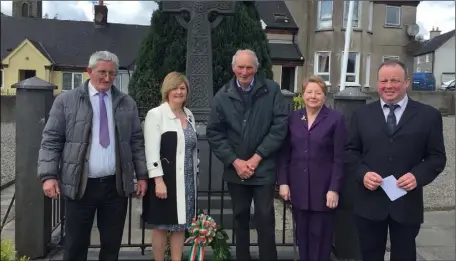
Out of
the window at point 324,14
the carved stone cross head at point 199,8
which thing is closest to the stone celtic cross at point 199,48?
the carved stone cross head at point 199,8

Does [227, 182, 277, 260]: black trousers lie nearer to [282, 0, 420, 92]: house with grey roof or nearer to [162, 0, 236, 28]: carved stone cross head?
[162, 0, 236, 28]: carved stone cross head

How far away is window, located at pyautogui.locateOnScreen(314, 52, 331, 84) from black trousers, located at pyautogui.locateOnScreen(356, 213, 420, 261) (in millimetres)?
23460

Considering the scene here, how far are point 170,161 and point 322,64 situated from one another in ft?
79.0

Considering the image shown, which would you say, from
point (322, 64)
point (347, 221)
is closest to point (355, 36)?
point (322, 64)

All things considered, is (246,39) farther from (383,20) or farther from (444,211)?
(383,20)

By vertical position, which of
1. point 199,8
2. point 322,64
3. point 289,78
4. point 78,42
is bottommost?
point 199,8

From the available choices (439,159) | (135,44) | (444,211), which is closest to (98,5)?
(135,44)

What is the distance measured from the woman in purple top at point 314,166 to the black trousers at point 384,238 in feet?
0.93

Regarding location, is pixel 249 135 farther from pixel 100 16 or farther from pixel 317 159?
pixel 100 16

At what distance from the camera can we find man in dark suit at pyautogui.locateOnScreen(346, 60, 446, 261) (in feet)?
10.3

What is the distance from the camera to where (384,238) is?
11.2 feet

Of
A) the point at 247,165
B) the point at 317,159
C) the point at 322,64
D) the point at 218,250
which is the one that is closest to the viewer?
the point at 317,159

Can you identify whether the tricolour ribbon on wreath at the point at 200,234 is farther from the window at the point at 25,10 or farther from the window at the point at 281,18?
the window at the point at 25,10

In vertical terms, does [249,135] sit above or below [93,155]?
above
